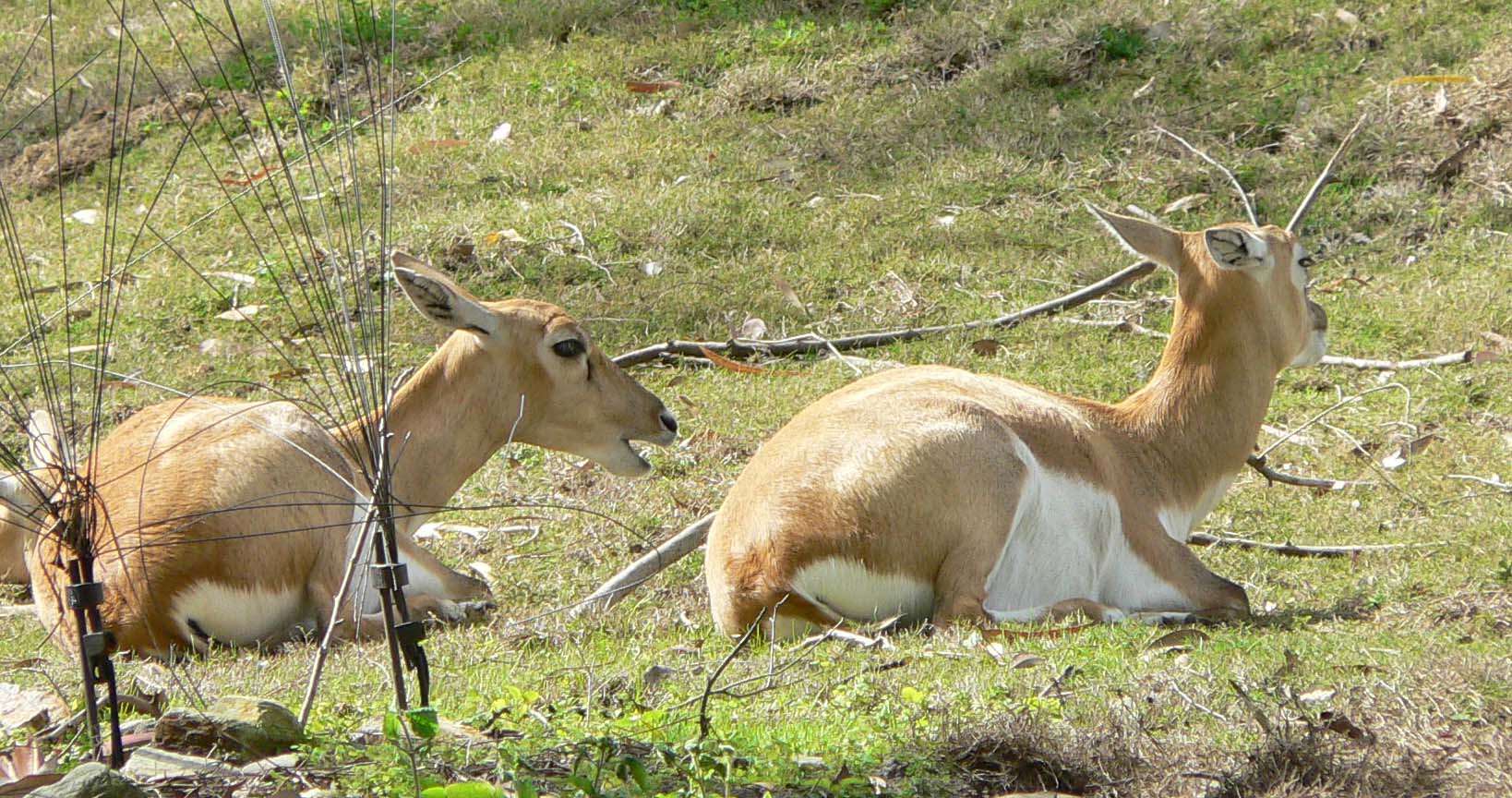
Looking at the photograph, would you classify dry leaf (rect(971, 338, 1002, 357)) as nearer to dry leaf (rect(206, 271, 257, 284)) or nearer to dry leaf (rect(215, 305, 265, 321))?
dry leaf (rect(215, 305, 265, 321))

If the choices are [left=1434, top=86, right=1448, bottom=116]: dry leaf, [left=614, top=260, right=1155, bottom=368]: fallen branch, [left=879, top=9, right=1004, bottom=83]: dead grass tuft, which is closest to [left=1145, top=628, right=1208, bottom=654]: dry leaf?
[left=614, top=260, right=1155, bottom=368]: fallen branch

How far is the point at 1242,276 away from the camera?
6137mm

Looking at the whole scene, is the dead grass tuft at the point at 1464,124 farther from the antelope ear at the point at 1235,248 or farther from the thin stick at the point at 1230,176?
the antelope ear at the point at 1235,248

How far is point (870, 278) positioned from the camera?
9.23m

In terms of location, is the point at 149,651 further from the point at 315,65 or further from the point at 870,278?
the point at 315,65

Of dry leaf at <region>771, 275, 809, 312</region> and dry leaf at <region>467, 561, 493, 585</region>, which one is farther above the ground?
dry leaf at <region>771, 275, 809, 312</region>

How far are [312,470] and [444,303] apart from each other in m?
0.75

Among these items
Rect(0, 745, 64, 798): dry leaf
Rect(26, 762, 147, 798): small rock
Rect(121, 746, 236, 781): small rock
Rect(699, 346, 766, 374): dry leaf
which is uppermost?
Rect(26, 762, 147, 798): small rock

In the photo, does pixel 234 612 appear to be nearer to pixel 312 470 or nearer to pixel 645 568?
pixel 312 470

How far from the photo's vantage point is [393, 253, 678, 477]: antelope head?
6383 millimetres

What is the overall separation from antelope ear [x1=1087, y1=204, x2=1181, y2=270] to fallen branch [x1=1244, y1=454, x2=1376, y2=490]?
0.84 m

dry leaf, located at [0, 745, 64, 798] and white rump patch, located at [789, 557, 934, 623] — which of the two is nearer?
dry leaf, located at [0, 745, 64, 798]

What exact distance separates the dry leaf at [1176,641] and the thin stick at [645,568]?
1.78m

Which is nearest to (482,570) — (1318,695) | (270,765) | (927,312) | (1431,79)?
(927,312)
